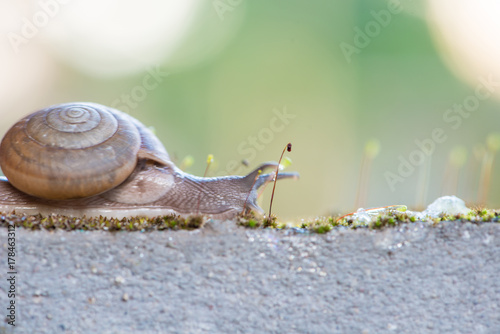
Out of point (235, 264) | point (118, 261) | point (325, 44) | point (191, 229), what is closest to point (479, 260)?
point (235, 264)

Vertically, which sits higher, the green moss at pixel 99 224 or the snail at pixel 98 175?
the snail at pixel 98 175

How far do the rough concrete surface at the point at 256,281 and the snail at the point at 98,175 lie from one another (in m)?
0.93

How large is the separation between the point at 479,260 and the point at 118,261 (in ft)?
5.44

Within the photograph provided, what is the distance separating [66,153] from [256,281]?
175 centimetres

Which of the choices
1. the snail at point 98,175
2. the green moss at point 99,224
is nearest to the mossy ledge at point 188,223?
the green moss at point 99,224

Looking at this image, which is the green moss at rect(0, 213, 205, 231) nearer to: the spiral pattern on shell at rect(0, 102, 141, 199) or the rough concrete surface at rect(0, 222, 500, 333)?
the rough concrete surface at rect(0, 222, 500, 333)

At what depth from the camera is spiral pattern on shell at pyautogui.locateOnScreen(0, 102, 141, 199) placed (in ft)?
9.59

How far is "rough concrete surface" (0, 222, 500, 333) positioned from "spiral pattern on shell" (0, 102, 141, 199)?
3.25 ft

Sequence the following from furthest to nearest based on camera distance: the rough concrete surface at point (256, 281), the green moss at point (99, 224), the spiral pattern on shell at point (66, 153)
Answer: the spiral pattern on shell at point (66, 153) < the green moss at point (99, 224) < the rough concrete surface at point (256, 281)

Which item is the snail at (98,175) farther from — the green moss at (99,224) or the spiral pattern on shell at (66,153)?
the green moss at (99,224)

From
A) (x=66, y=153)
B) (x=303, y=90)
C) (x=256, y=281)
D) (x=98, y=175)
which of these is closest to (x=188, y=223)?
(x=256, y=281)

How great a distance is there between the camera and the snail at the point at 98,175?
2.94 m

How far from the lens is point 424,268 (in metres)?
1.96

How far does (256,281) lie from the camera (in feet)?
6.25
